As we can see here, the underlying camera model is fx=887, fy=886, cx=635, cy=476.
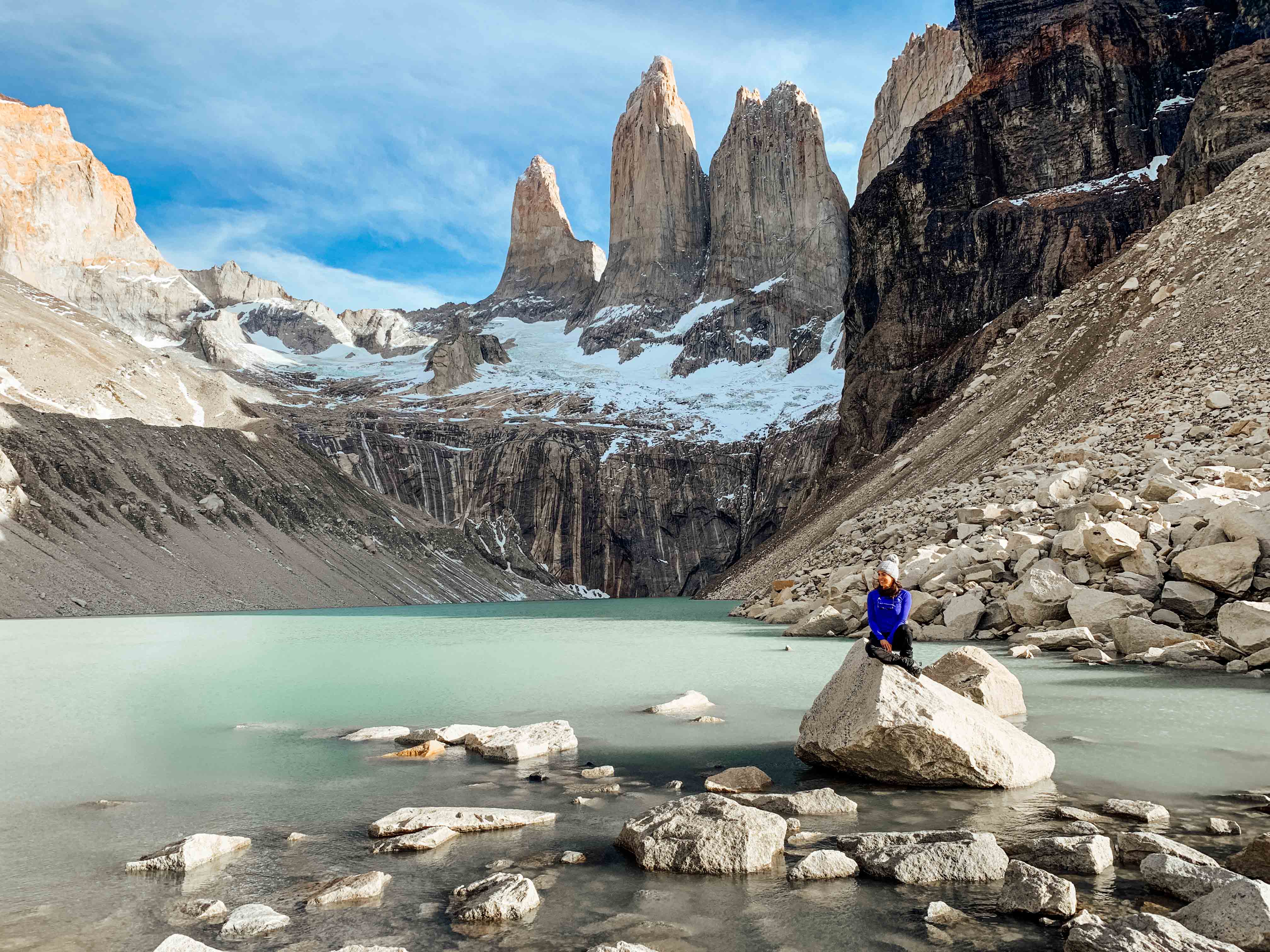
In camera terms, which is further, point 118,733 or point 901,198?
point 901,198

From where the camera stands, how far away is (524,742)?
9039mm

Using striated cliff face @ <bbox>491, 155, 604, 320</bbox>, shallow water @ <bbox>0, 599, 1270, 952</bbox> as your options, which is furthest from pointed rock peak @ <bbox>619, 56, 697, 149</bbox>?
shallow water @ <bbox>0, 599, 1270, 952</bbox>

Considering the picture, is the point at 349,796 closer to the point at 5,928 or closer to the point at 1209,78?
the point at 5,928

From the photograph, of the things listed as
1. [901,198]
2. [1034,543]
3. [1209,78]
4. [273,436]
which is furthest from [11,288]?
[1209,78]

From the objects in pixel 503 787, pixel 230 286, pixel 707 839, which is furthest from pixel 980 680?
pixel 230 286

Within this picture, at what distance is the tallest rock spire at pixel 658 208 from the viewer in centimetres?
12938

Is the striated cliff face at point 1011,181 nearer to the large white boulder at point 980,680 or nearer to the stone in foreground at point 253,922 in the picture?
the large white boulder at point 980,680

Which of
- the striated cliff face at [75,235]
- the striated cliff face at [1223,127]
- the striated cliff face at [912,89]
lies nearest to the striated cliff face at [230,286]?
the striated cliff face at [75,235]

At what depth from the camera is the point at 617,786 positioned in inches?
296

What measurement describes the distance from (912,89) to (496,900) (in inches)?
4186

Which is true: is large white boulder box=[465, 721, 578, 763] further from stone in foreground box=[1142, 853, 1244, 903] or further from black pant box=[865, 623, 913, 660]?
stone in foreground box=[1142, 853, 1244, 903]

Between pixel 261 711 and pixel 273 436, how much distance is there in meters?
63.7

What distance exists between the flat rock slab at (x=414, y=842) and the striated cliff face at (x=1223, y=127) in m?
48.5

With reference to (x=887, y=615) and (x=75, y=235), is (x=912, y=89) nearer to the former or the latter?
(x=887, y=615)
